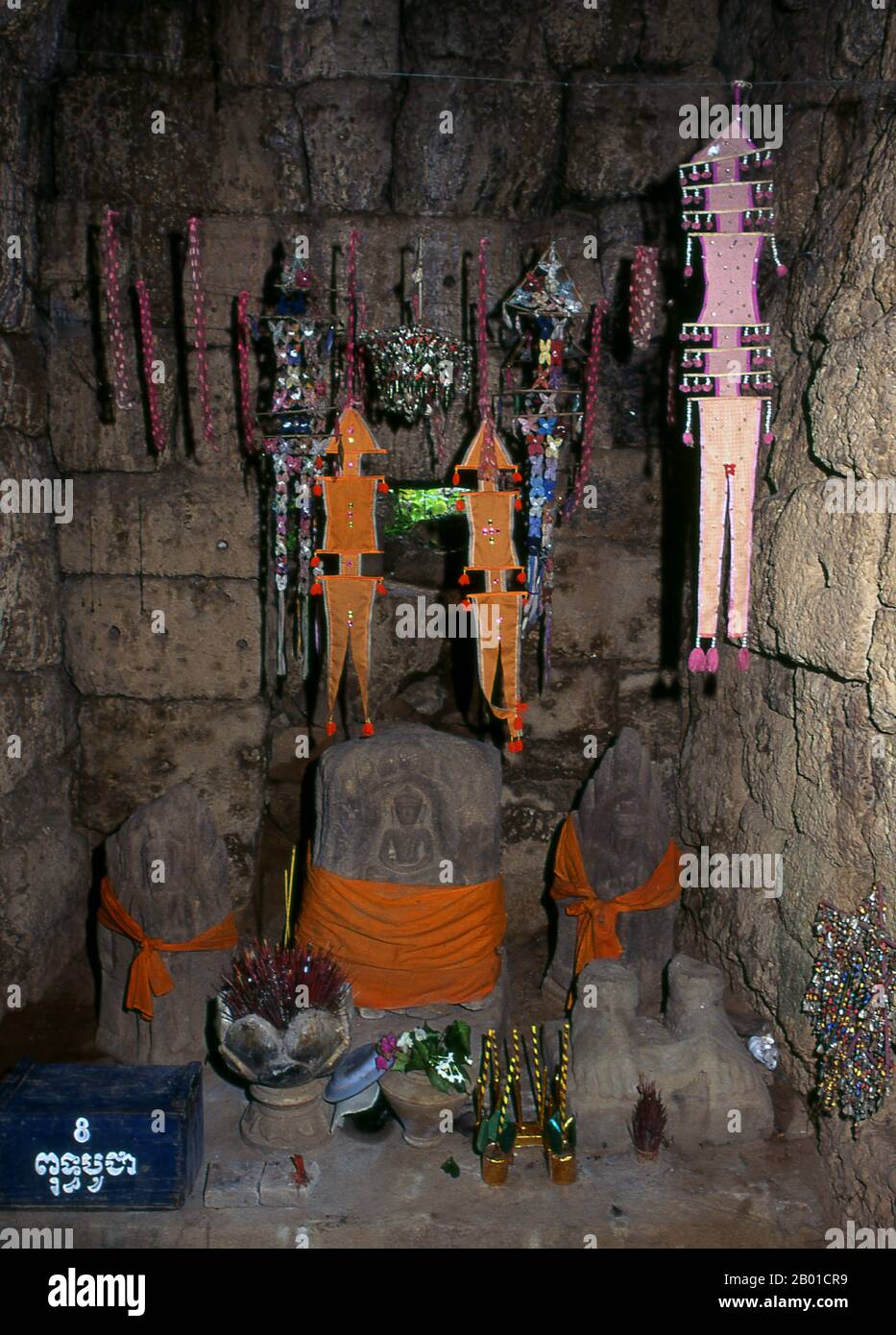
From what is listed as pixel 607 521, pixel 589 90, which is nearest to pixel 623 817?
pixel 607 521

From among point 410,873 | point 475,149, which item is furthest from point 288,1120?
point 475,149

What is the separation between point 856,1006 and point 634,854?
1931 millimetres

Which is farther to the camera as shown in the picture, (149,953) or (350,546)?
(350,546)

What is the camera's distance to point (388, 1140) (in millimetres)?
4820

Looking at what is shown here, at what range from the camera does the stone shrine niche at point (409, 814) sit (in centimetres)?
557

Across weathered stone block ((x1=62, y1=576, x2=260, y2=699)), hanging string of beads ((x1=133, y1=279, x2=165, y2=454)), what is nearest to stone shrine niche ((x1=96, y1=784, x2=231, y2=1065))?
weathered stone block ((x1=62, y1=576, x2=260, y2=699))

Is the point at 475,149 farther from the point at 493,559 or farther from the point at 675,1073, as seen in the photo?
the point at 675,1073

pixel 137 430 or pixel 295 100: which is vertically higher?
pixel 295 100

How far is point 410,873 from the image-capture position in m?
5.56

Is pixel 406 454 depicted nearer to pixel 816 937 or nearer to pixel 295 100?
pixel 295 100

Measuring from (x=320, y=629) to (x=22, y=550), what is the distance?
1684mm
